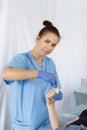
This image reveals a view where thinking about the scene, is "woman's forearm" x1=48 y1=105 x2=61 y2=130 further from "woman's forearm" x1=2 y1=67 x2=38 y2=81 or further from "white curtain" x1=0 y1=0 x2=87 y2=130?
"white curtain" x1=0 y1=0 x2=87 y2=130

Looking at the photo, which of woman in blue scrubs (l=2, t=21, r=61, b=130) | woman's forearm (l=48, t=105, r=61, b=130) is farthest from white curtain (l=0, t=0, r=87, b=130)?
woman's forearm (l=48, t=105, r=61, b=130)

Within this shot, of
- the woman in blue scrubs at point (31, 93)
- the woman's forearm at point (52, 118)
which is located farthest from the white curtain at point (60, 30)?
the woman's forearm at point (52, 118)

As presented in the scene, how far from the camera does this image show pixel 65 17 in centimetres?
256

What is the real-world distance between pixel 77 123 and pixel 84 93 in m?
0.94

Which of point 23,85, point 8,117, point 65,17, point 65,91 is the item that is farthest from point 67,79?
point 23,85

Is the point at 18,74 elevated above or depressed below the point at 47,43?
below

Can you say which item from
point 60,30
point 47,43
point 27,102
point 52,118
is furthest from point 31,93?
point 60,30

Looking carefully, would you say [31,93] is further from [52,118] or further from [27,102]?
[52,118]

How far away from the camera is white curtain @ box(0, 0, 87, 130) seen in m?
2.05

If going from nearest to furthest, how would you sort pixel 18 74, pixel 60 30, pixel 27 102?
pixel 18 74
pixel 27 102
pixel 60 30

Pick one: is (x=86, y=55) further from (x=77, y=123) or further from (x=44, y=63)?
(x=77, y=123)

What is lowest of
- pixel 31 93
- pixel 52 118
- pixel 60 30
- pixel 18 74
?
pixel 52 118

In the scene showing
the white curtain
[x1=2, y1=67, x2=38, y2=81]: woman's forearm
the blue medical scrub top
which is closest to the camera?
[x1=2, y1=67, x2=38, y2=81]: woman's forearm

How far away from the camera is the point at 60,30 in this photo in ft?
8.31
